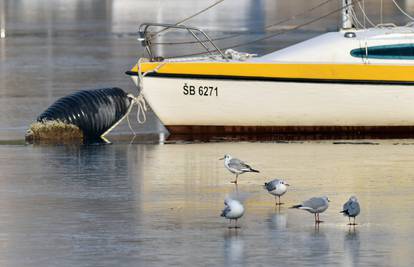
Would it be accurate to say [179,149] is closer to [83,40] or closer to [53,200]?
[53,200]

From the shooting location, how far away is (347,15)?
78.0ft

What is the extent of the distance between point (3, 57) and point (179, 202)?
76.0 feet

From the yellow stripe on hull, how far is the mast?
1.59 meters

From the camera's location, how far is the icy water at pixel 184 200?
13.9 meters

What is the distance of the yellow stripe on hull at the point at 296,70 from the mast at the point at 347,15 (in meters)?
1.59

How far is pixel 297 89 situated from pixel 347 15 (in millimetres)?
1900

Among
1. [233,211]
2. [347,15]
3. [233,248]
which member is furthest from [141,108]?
[233,248]

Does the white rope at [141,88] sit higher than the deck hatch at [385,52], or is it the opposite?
the deck hatch at [385,52]

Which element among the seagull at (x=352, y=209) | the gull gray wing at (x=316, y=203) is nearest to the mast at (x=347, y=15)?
the gull gray wing at (x=316, y=203)

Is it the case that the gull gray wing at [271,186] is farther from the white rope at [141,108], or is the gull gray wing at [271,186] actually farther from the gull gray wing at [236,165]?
the white rope at [141,108]

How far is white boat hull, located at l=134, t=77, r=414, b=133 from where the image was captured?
2253 cm

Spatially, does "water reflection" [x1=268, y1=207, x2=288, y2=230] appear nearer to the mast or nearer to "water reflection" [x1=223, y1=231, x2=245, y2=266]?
"water reflection" [x1=223, y1=231, x2=245, y2=266]

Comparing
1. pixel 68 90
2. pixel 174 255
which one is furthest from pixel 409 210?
pixel 68 90

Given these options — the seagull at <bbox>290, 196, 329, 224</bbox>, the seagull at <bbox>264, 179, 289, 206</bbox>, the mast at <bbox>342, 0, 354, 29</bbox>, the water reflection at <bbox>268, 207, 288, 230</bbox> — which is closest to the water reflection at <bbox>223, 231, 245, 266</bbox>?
the water reflection at <bbox>268, 207, 288, 230</bbox>
